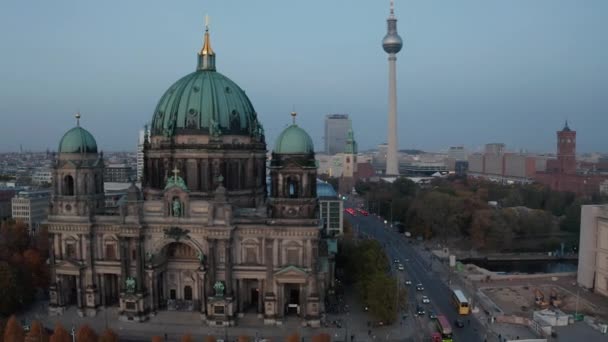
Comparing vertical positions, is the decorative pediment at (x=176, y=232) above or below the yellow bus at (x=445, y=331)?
above

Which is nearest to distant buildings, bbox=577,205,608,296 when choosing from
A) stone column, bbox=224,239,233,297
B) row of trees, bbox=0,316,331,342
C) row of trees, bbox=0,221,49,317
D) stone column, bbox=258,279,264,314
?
row of trees, bbox=0,316,331,342

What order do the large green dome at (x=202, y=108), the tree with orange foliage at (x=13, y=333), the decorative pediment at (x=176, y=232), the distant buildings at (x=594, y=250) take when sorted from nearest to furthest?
1. the tree with orange foliage at (x=13, y=333)
2. the decorative pediment at (x=176, y=232)
3. the large green dome at (x=202, y=108)
4. the distant buildings at (x=594, y=250)

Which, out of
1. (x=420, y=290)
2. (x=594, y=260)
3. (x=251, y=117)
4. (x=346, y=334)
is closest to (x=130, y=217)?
(x=251, y=117)

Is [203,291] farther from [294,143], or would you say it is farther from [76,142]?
[76,142]

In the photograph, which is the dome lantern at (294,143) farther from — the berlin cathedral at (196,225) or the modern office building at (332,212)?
the modern office building at (332,212)

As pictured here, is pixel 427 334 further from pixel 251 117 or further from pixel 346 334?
pixel 251 117

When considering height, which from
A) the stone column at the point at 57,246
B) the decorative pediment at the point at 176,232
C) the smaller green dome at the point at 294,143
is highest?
the smaller green dome at the point at 294,143

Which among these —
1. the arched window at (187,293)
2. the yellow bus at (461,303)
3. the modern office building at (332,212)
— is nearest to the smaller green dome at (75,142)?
the arched window at (187,293)
